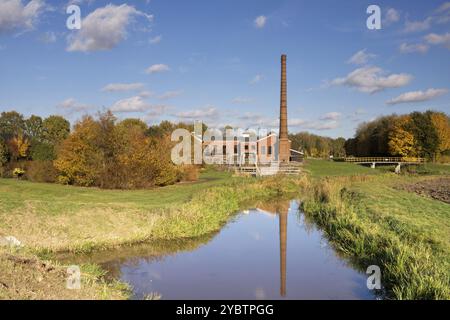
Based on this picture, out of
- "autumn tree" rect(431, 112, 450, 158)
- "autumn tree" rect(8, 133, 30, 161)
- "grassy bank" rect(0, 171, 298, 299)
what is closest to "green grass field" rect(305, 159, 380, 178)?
"autumn tree" rect(431, 112, 450, 158)

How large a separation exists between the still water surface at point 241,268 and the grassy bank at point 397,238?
0.75 metres

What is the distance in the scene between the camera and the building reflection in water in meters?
12.3

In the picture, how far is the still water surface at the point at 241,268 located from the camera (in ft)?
36.3

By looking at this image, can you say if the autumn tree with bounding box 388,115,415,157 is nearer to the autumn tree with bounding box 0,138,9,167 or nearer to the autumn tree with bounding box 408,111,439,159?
the autumn tree with bounding box 408,111,439,159

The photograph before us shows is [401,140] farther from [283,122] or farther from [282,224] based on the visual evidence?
[282,224]

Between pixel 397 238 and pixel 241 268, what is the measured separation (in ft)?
17.1

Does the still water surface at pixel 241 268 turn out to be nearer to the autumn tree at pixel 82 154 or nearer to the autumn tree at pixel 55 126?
the autumn tree at pixel 82 154

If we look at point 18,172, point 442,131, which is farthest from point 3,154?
point 442,131

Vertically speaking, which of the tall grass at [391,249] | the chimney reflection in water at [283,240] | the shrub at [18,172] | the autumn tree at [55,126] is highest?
the autumn tree at [55,126]

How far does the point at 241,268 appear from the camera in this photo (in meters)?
13.5

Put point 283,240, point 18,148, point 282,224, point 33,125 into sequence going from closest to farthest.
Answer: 1. point 283,240
2. point 282,224
3. point 18,148
4. point 33,125

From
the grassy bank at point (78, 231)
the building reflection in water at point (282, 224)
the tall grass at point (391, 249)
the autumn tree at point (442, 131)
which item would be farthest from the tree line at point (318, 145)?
the grassy bank at point (78, 231)

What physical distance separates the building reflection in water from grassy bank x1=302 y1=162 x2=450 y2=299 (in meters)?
1.58

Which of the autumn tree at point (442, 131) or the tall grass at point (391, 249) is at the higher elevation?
the autumn tree at point (442, 131)
